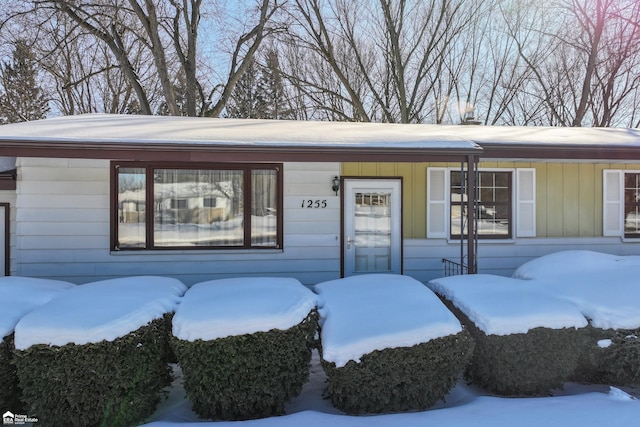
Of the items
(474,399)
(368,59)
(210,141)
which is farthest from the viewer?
(368,59)

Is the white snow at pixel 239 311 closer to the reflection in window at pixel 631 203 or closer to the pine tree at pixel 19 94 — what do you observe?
the reflection in window at pixel 631 203

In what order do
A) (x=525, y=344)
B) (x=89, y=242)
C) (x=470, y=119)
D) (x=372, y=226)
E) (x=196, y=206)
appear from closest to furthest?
(x=525, y=344), (x=89, y=242), (x=196, y=206), (x=372, y=226), (x=470, y=119)

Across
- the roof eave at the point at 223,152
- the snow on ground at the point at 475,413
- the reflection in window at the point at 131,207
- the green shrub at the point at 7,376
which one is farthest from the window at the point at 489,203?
the green shrub at the point at 7,376

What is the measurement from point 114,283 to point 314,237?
3.40 meters

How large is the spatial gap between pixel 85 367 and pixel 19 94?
23.6 metres

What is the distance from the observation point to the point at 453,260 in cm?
736

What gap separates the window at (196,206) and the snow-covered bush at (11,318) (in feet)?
7.64

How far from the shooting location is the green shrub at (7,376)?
3.37 meters

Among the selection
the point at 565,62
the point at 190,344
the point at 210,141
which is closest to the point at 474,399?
the point at 190,344

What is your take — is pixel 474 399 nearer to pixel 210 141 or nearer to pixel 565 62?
pixel 210 141

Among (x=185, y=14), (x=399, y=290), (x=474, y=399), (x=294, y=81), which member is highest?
(x=185, y=14)

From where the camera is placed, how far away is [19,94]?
829 inches

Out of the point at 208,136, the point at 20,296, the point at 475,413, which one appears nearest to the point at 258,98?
the point at 208,136

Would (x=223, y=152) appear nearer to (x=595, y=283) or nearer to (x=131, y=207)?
(x=131, y=207)
